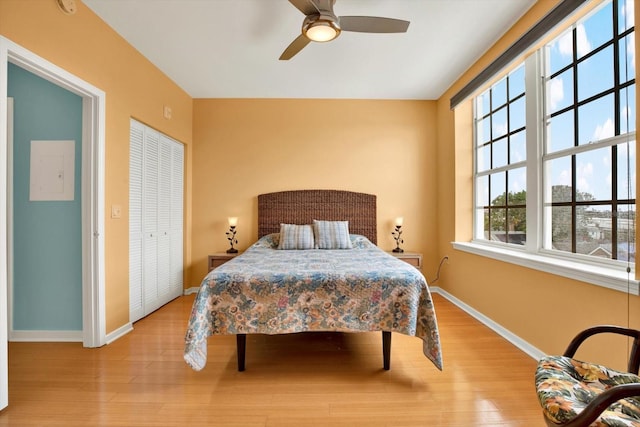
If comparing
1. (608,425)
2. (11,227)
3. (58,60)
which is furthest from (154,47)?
(608,425)

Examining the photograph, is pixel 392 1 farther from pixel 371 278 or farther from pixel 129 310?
pixel 129 310

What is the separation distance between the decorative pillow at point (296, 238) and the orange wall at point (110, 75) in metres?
1.53

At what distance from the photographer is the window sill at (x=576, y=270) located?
1.53 m

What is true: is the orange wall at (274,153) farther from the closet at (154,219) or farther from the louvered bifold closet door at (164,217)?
the louvered bifold closet door at (164,217)

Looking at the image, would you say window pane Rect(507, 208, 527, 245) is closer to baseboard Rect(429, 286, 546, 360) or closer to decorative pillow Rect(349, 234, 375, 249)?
baseboard Rect(429, 286, 546, 360)

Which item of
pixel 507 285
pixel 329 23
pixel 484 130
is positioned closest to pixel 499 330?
pixel 507 285

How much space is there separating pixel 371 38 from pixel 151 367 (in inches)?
122

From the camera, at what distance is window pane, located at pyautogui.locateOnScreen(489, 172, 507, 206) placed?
9.75ft

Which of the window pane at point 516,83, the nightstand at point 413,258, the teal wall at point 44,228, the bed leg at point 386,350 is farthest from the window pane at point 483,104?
the teal wall at point 44,228

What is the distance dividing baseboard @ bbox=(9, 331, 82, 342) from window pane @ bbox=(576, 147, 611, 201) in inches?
155

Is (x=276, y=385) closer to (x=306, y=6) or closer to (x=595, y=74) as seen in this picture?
(x=306, y=6)

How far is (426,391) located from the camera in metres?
1.78

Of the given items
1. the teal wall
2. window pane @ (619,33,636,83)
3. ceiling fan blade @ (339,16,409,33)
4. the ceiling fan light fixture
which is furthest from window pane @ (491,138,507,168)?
the teal wall

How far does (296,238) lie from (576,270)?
2.45m
